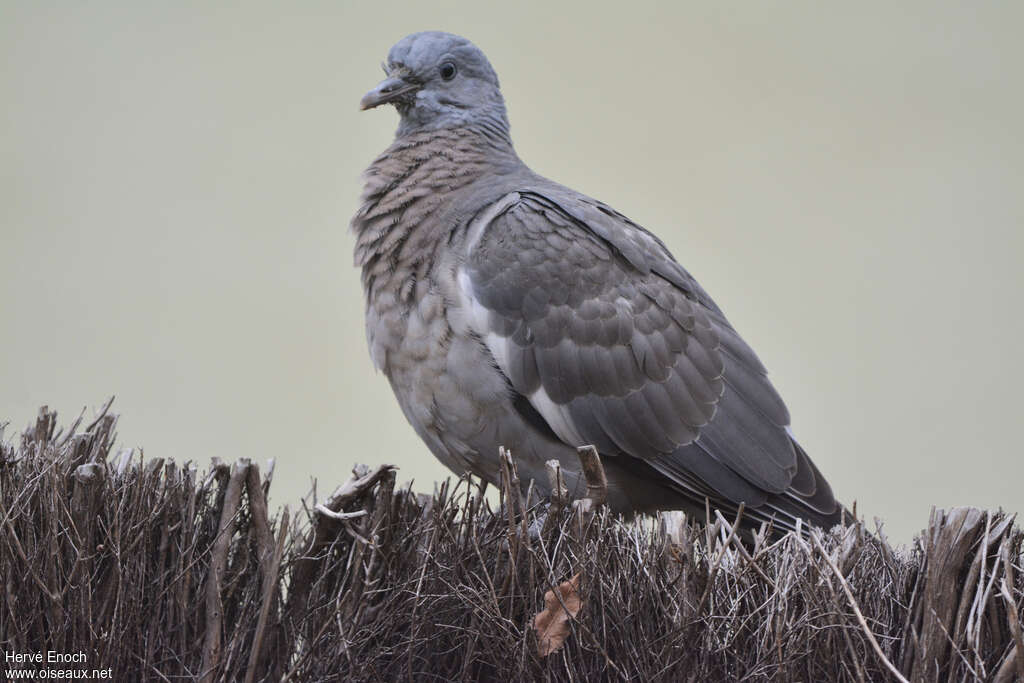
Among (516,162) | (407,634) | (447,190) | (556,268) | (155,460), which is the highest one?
(516,162)

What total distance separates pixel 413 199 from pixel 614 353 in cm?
56

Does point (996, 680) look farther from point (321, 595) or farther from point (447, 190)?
point (447, 190)

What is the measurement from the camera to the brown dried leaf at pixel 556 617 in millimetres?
1607

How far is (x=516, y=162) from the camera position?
2607 mm

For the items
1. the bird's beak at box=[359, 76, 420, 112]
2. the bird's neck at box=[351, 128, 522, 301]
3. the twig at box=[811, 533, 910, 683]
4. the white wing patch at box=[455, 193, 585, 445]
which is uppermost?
the bird's beak at box=[359, 76, 420, 112]

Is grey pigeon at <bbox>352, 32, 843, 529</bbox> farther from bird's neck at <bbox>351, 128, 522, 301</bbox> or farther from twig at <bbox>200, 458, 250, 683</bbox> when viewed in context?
twig at <bbox>200, 458, 250, 683</bbox>

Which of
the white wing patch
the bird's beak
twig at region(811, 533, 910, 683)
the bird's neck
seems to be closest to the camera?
twig at region(811, 533, 910, 683)

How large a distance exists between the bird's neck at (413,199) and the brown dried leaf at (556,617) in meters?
0.83

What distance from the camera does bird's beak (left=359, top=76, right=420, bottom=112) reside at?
2482 mm

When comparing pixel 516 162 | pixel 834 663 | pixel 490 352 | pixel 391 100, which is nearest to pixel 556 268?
pixel 490 352

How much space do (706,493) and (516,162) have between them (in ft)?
3.03

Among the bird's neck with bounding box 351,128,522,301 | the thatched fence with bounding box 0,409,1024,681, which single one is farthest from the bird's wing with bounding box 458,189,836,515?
the thatched fence with bounding box 0,409,1024,681

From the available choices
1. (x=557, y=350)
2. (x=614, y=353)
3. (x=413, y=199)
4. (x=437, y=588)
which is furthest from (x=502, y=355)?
(x=437, y=588)

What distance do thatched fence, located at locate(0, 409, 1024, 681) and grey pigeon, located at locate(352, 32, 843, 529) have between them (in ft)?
1.52
